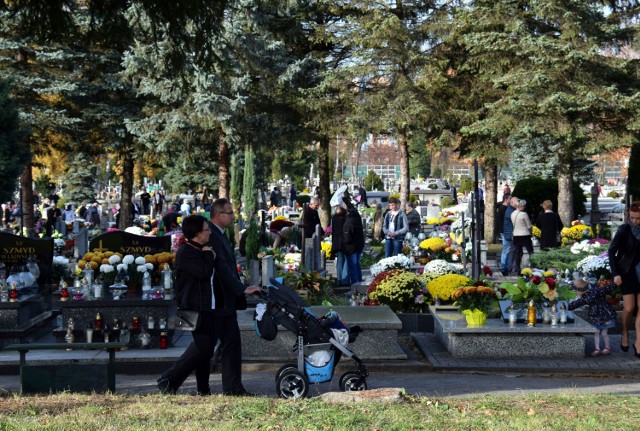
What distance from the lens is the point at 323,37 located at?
3509 cm

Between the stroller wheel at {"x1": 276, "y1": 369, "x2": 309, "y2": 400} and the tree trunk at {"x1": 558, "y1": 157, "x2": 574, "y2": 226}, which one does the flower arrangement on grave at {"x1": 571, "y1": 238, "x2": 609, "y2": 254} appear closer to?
the tree trunk at {"x1": 558, "y1": 157, "x2": 574, "y2": 226}

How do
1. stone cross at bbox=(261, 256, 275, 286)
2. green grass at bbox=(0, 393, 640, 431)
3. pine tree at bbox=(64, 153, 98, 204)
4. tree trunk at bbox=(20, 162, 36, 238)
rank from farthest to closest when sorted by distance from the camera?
pine tree at bbox=(64, 153, 98, 204) < tree trunk at bbox=(20, 162, 36, 238) < stone cross at bbox=(261, 256, 275, 286) < green grass at bbox=(0, 393, 640, 431)

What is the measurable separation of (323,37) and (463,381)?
25.9m

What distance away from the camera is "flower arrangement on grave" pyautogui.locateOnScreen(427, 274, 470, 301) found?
42.7 ft

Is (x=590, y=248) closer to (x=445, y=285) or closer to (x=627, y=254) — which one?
(x=445, y=285)

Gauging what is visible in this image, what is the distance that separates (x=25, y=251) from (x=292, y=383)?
670cm

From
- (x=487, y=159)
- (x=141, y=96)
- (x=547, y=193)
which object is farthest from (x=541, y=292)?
(x=141, y=96)

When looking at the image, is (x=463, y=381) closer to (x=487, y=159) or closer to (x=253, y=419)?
(x=253, y=419)

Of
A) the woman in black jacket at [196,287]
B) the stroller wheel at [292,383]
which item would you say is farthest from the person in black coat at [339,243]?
the woman in black jacket at [196,287]

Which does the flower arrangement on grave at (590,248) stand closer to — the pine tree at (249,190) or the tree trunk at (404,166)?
the pine tree at (249,190)

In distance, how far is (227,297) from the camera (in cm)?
874

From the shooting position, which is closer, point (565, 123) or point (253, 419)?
point (253, 419)

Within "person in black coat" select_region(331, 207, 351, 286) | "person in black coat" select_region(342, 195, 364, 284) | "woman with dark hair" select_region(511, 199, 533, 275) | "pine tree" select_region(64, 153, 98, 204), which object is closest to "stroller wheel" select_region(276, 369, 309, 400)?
"person in black coat" select_region(342, 195, 364, 284)

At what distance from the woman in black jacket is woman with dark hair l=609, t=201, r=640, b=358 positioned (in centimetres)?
514
